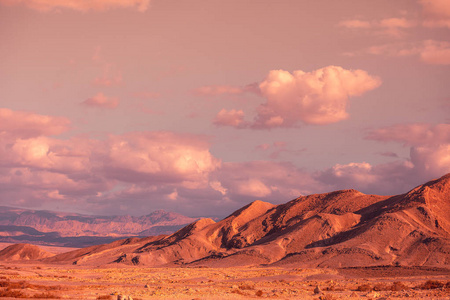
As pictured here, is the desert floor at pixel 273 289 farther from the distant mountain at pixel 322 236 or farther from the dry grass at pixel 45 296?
the distant mountain at pixel 322 236

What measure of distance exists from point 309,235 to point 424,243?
82.3 ft

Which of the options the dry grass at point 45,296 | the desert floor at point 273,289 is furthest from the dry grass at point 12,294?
the dry grass at point 45,296

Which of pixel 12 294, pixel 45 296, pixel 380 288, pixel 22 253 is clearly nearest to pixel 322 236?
pixel 380 288

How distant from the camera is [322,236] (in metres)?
107

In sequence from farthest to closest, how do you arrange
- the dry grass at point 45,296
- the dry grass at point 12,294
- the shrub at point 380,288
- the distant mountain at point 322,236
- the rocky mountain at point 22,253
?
the rocky mountain at point 22,253
the distant mountain at point 322,236
the shrub at point 380,288
the dry grass at point 45,296
the dry grass at point 12,294

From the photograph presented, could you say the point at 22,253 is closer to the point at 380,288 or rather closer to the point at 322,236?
the point at 322,236

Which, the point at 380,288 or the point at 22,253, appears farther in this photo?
the point at 22,253

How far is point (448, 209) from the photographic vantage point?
108438 millimetres

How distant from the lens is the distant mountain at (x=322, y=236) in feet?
298

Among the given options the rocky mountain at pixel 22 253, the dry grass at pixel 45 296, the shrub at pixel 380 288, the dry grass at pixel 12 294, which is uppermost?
the rocky mountain at pixel 22 253

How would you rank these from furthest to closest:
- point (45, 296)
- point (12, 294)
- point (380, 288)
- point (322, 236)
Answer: point (322, 236)
point (380, 288)
point (45, 296)
point (12, 294)

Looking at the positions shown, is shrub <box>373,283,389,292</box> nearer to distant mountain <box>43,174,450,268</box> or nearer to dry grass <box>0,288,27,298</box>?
A: dry grass <box>0,288,27,298</box>

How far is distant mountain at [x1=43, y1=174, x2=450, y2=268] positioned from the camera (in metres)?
90.9

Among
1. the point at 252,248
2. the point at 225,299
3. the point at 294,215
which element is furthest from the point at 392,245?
the point at 225,299
